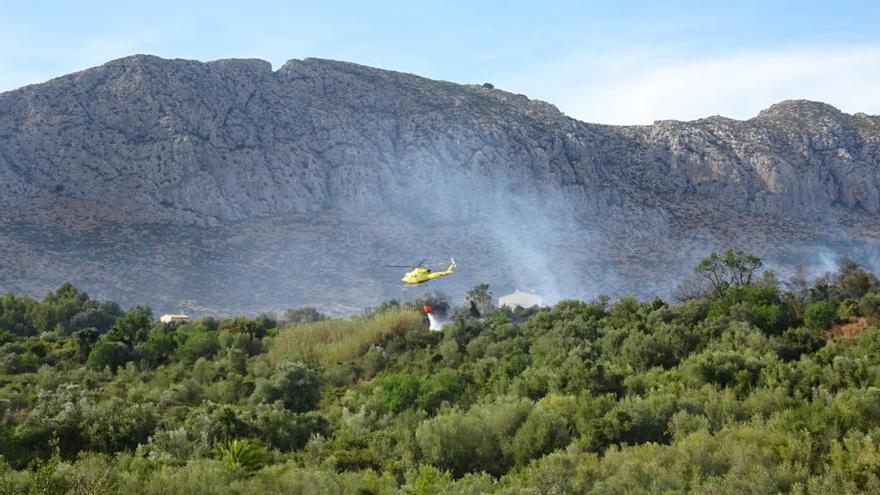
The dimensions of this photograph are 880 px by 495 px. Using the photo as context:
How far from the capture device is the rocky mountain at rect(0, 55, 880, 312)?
69875 millimetres

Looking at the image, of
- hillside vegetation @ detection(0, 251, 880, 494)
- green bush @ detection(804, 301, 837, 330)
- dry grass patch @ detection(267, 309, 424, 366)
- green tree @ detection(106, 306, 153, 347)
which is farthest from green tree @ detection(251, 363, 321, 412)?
green bush @ detection(804, 301, 837, 330)

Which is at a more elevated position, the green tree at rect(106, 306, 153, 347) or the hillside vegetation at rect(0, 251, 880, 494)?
the hillside vegetation at rect(0, 251, 880, 494)

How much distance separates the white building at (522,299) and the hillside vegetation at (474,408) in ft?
98.2

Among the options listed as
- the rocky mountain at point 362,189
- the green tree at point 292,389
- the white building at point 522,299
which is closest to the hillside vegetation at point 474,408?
the green tree at point 292,389

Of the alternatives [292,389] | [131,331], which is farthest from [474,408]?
[131,331]

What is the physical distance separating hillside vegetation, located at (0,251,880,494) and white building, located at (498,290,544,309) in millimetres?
29938

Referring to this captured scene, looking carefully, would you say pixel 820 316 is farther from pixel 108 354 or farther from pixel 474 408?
pixel 108 354

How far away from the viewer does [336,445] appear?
53.3 ft

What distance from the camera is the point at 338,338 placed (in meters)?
35.6

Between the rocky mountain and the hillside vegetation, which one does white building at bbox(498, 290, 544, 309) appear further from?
the hillside vegetation

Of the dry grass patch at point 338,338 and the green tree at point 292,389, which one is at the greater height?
the green tree at point 292,389

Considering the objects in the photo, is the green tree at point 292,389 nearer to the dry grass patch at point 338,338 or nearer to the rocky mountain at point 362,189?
the dry grass patch at point 338,338

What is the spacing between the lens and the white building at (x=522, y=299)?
65.4 meters

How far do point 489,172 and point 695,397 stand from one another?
72234 mm
